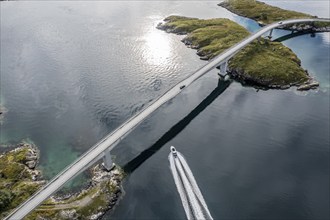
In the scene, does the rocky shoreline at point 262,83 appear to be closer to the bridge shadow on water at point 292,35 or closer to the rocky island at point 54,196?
the bridge shadow on water at point 292,35

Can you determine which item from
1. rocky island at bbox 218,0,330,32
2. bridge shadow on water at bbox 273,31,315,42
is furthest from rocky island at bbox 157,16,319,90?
rocky island at bbox 218,0,330,32

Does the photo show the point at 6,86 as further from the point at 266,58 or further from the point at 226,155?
the point at 266,58

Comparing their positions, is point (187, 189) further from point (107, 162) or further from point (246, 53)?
point (246, 53)

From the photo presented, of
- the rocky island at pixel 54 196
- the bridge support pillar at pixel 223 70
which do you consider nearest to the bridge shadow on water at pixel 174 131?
the bridge support pillar at pixel 223 70

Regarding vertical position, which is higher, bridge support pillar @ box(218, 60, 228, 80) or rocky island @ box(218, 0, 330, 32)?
rocky island @ box(218, 0, 330, 32)

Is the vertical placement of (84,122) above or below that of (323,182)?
above

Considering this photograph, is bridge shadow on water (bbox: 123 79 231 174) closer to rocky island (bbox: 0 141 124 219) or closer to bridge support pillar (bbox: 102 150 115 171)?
bridge support pillar (bbox: 102 150 115 171)

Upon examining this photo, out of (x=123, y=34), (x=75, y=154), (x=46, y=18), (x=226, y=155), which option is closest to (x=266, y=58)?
(x=226, y=155)
